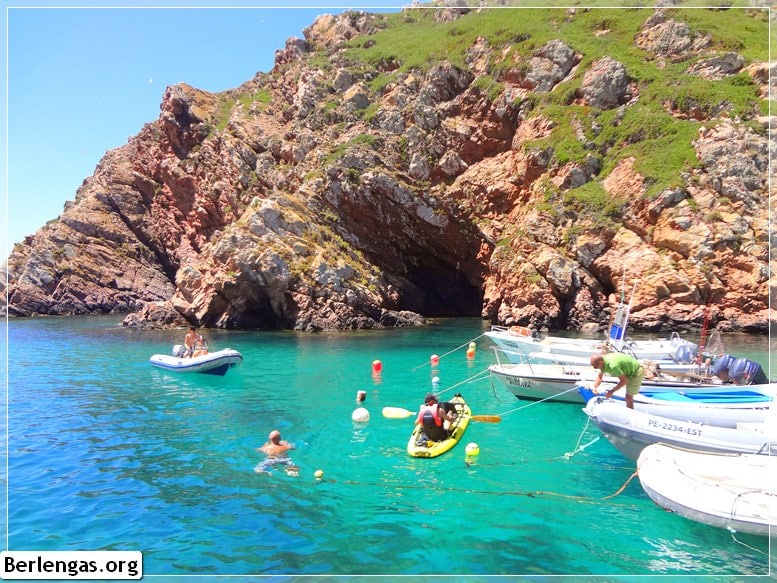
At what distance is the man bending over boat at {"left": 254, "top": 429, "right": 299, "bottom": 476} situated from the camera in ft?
41.1

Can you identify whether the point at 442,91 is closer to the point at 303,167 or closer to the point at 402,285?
the point at 303,167

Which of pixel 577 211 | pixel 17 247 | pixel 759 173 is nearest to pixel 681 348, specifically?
pixel 577 211

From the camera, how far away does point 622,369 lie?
1302 centimetres

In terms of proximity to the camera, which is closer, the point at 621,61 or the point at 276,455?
the point at 276,455

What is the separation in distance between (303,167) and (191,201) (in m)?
23.7

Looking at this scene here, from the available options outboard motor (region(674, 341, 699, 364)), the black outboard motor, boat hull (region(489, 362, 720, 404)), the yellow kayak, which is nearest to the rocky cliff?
outboard motor (region(674, 341, 699, 364))

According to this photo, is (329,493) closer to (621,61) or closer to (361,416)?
(361,416)

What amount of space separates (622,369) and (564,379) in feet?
19.7

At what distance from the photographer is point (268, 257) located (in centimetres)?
4316

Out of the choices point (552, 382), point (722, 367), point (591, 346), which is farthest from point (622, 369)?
point (591, 346)

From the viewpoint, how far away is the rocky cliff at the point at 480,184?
40.5 metres

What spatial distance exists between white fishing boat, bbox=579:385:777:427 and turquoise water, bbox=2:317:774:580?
1698 millimetres

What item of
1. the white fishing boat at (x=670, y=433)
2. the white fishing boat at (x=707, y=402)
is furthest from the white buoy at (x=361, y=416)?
the white fishing boat at (x=670, y=433)

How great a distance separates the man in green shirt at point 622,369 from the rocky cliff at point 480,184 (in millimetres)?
29006
